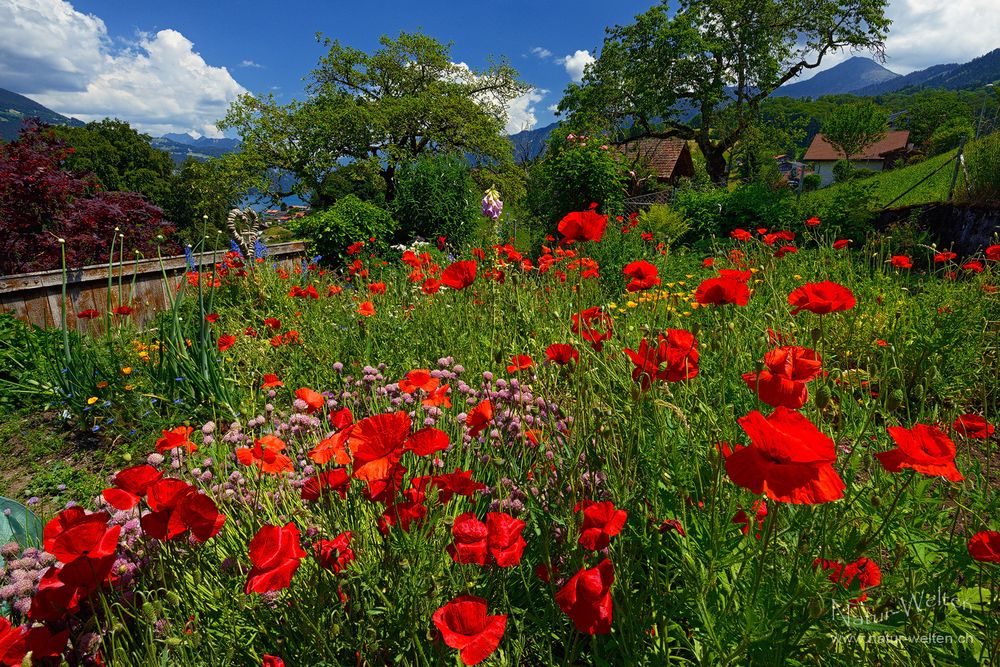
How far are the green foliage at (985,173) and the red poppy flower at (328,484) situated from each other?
31.6 ft

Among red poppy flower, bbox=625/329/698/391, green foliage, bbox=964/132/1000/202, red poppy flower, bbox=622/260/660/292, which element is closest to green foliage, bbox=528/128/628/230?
green foliage, bbox=964/132/1000/202

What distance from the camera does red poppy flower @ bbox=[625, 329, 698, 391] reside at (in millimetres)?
1229

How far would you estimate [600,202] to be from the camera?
10.1 metres

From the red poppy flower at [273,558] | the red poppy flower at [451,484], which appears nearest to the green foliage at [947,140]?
the red poppy flower at [451,484]

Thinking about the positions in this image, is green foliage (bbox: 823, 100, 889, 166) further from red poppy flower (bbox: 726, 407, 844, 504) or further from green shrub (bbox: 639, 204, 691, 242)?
red poppy flower (bbox: 726, 407, 844, 504)

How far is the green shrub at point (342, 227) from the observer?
8805 millimetres

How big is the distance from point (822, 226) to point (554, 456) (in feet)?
29.0

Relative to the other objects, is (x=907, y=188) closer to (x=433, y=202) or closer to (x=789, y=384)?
(x=433, y=202)

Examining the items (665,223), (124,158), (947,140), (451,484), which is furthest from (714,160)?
(124,158)

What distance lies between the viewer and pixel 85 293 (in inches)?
217

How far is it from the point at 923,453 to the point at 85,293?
728cm

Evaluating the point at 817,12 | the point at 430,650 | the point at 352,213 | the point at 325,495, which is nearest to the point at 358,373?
the point at 325,495

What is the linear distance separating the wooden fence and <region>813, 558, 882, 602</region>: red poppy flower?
4.86m

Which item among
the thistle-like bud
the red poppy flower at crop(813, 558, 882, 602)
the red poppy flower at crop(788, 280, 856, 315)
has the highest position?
the thistle-like bud
